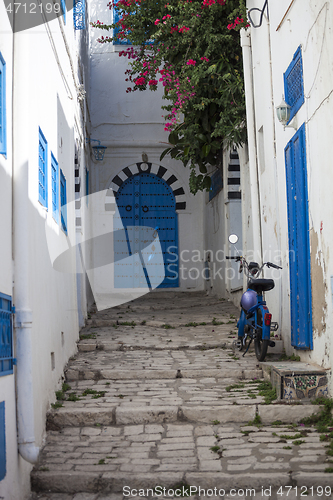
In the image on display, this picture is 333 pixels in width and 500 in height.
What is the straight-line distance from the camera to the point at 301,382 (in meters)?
4.59

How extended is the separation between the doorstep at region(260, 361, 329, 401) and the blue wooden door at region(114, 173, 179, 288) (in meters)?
8.05

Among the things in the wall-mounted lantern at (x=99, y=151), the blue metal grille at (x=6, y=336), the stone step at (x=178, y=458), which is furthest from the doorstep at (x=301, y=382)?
the wall-mounted lantern at (x=99, y=151)

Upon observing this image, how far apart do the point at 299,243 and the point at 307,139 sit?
1.06m

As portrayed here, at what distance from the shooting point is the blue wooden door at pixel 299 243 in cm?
519

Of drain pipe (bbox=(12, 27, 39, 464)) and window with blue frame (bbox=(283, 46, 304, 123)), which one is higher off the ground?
window with blue frame (bbox=(283, 46, 304, 123))

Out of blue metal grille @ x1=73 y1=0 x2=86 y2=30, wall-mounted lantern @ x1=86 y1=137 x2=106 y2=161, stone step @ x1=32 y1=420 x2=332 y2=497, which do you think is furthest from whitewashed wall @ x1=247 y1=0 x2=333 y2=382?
wall-mounted lantern @ x1=86 y1=137 x2=106 y2=161

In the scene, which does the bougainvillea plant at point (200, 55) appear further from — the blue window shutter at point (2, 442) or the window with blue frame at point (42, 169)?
the blue window shutter at point (2, 442)

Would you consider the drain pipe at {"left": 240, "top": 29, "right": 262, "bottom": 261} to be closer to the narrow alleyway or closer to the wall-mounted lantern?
the narrow alleyway

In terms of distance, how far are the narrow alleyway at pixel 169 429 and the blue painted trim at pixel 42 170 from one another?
193 centimetres

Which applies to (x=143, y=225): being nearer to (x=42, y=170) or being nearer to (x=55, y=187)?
(x=55, y=187)

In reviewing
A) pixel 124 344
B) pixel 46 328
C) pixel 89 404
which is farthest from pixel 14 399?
pixel 124 344

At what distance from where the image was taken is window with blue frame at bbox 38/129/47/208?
4.71 m

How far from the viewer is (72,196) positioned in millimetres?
7270

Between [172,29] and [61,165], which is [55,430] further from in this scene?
[172,29]
